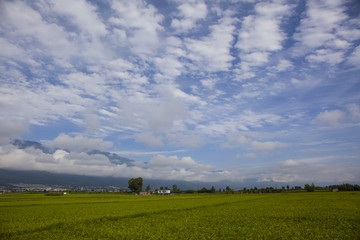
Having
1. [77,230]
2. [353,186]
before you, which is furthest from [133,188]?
Answer: [77,230]

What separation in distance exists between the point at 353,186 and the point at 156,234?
584 feet

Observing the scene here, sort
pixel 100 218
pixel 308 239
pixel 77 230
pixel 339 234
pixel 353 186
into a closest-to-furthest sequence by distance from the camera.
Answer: pixel 308 239 → pixel 339 234 → pixel 77 230 → pixel 100 218 → pixel 353 186

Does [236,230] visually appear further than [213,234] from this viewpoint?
Yes

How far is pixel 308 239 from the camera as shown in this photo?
16578mm

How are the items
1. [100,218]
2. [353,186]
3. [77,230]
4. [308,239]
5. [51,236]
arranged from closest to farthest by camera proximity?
1. [308,239]
2. [51,236]
3. [77,230]
4. [100,218]
5. [353,186]

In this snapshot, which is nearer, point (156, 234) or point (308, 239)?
point (308, 239)

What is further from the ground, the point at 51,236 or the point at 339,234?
the point at 339,234

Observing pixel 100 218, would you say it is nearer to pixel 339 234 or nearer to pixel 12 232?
pixel 12 232

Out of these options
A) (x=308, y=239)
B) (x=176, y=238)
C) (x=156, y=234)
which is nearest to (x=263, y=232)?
(x=308, y=239)

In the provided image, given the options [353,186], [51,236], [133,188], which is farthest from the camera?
[133,188]

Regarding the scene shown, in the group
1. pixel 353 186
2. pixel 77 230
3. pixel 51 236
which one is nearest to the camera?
pixel 51 236

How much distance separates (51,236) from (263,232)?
17862 mm

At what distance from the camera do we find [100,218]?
28.4 meters

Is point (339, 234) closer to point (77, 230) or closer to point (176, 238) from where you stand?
point (176, 238)
